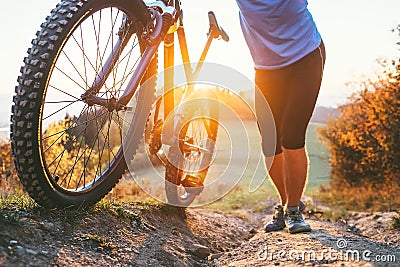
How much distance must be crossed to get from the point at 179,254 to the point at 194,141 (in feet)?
4.37

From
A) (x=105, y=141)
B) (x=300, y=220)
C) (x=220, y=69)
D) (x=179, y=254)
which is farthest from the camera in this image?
(x=220, y=69)

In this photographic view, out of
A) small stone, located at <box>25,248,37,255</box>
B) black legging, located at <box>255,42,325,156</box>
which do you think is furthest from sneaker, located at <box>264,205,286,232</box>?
small stone, located at <box>25,248,37,255</box>

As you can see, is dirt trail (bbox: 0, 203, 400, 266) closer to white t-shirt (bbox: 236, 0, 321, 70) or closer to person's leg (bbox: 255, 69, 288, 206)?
person's leg (bbox: 255, 69, 288, 206)

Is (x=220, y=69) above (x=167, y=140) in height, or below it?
above

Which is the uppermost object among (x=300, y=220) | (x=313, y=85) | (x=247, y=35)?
(x=247, y=35)

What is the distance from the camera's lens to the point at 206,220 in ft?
13.7

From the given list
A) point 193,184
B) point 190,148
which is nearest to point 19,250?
point 190,148

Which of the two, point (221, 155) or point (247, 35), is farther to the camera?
point (221, 155)

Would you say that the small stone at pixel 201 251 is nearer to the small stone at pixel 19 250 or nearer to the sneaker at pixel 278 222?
the sneaker at pixel 278 222

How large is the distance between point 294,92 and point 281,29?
0.41m

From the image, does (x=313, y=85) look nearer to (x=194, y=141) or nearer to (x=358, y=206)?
(x=194, y=141)

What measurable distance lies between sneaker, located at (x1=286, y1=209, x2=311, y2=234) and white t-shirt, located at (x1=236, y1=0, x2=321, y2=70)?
982mm

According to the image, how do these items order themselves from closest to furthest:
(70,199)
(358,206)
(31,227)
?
(31,227)
(70,199)
(358,206)

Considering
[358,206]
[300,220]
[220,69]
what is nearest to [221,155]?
[220,69]
